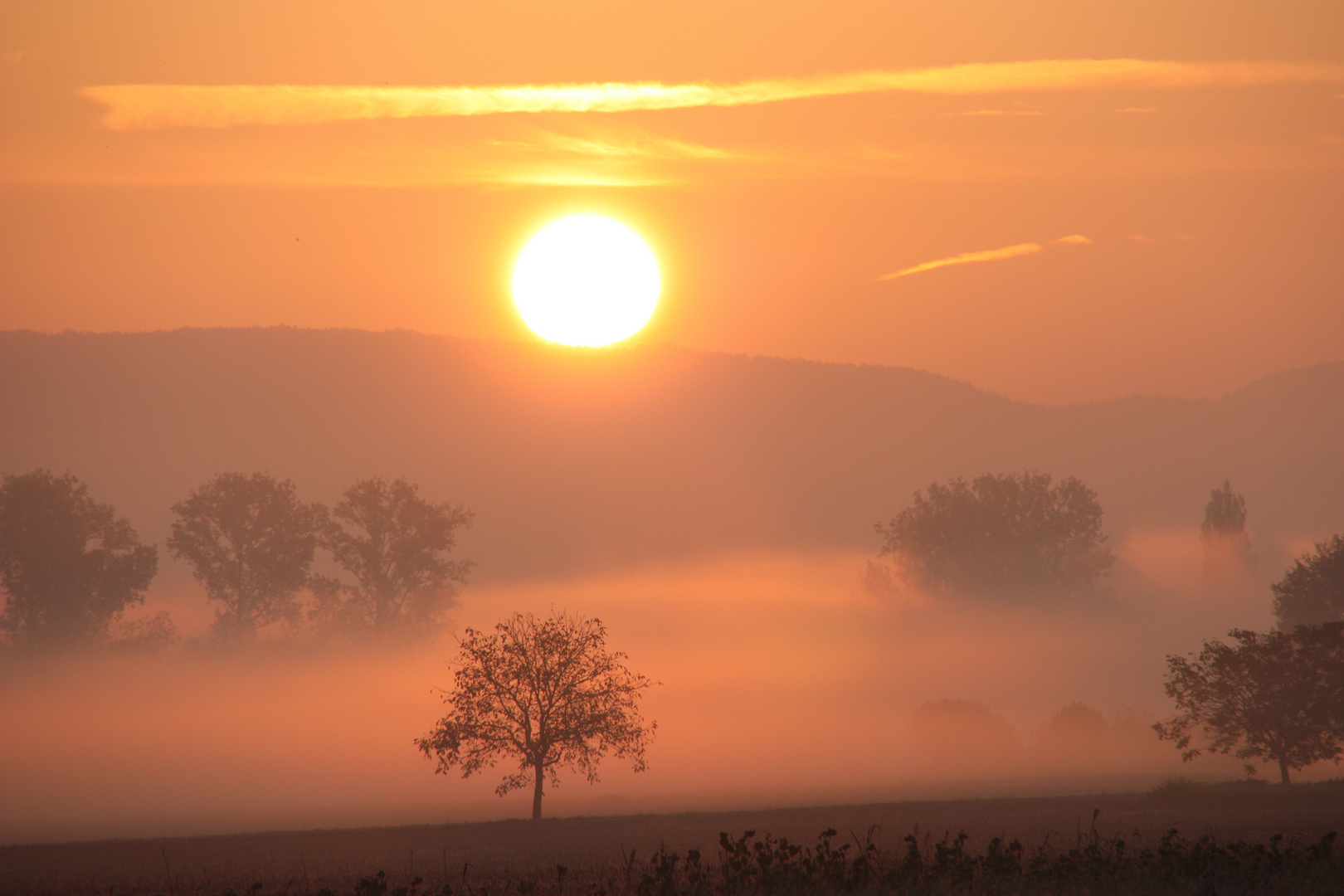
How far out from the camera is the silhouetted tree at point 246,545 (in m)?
107

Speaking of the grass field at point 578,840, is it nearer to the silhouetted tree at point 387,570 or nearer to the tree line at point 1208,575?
the tree line at point 1208,575

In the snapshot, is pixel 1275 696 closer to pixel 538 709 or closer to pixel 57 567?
pixel 538 709

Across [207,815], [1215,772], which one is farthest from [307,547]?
[1215,772]

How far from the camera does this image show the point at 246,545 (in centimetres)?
10756

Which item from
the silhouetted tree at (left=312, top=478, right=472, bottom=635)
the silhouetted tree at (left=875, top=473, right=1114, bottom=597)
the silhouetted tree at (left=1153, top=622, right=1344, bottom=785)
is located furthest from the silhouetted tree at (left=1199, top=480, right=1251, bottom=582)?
the silhouetted tree at (left=1153, top=622, right=1344, bottom=785)

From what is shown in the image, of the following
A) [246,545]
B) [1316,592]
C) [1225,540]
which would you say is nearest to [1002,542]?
[1316,592]

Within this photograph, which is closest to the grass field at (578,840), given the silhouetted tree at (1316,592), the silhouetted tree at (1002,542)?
the silhouetted tree at (1316,592)

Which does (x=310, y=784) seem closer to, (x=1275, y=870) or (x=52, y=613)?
(x=52, y=613)

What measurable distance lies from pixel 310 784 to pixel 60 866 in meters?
59.0

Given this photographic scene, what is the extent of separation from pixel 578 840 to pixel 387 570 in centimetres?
6463

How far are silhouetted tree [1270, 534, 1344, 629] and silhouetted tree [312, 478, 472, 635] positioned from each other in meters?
64.4

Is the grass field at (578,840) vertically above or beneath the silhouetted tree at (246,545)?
beneath

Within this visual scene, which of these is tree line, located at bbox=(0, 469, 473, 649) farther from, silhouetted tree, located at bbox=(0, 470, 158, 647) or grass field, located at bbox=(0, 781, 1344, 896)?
grass field, located at bbox=(0, 781, 1344, 896)

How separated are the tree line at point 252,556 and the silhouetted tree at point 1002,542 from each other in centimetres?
5090
